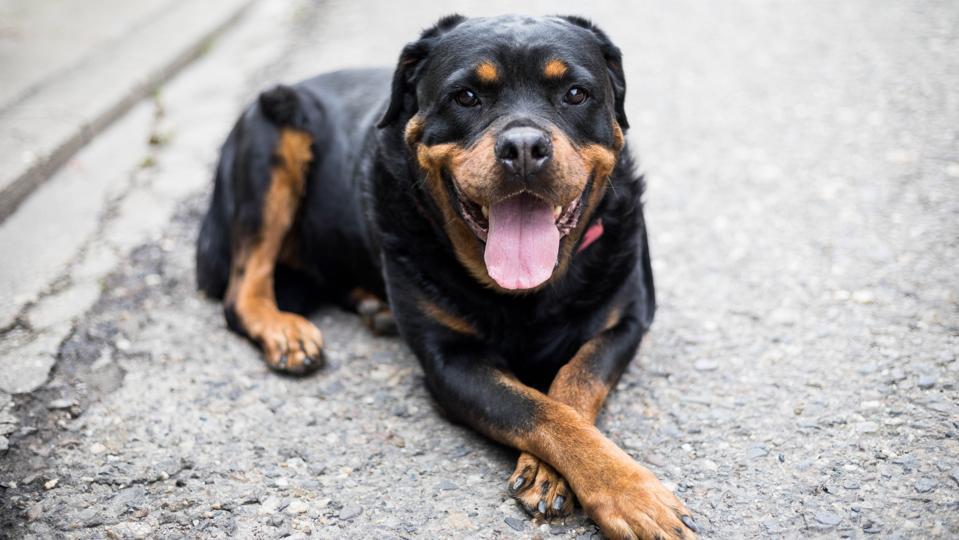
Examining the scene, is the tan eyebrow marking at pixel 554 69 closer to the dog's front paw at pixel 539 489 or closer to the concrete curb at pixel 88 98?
the dog's front paw at pixel 539 489

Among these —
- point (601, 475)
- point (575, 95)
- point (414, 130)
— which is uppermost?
point (575, 95)

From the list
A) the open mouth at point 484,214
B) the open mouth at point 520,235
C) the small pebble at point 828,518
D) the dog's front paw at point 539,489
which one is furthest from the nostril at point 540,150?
the small pebble at point 828,518

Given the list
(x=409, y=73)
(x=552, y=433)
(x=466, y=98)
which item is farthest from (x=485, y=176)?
(x=552, y=433)

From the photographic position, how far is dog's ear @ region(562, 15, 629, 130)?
A: 3078 mm

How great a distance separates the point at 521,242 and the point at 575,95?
548 mm

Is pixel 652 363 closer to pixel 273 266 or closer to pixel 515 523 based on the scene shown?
pixel 515 523

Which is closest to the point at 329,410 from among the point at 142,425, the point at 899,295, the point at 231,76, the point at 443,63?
the point at 142,425

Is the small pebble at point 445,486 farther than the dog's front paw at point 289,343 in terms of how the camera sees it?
No

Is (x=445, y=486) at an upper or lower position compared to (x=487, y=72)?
lower

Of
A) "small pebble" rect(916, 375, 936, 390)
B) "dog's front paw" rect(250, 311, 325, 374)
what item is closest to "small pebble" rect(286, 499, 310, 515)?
"dog's front paw" rect(250, 311, 325, 374)

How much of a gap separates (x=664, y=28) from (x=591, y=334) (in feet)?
15.7

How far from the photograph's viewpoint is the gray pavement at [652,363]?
2.61 meters

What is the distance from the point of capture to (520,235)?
2.77 m

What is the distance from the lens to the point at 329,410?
3.17 metres
